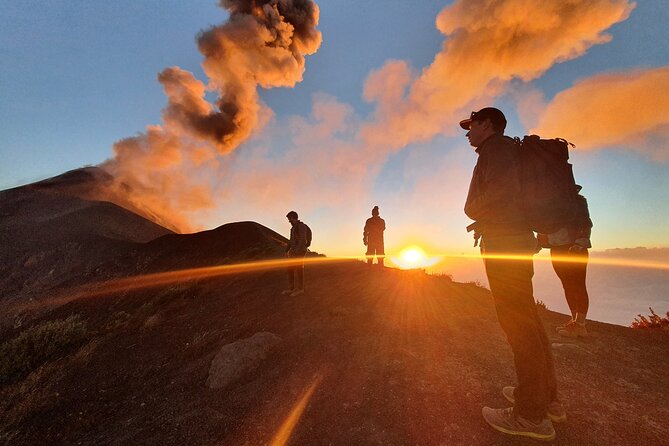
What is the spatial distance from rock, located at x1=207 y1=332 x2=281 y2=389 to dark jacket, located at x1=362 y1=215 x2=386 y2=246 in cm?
727

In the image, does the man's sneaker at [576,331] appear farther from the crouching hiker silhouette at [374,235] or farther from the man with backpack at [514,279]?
the crouching hiker silhouette at [374,235]

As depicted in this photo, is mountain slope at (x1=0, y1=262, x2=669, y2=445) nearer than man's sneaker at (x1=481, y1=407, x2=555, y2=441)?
No

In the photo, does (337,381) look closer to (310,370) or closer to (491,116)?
(310,370)

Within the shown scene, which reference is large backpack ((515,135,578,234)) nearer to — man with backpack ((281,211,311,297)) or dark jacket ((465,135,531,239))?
dark jacket ((465,135,531,239))

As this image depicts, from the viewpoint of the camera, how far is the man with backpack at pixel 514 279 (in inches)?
106

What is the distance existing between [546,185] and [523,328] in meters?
1.29

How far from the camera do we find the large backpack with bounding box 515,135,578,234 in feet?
8.93

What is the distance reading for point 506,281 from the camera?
278 cm

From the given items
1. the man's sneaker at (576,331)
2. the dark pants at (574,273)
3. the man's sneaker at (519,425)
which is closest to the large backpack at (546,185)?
the man's sneaker at (519,425)

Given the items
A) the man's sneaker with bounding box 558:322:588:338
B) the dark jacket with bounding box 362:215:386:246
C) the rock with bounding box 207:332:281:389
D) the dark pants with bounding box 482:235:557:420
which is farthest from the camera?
A: the dark jacket with bounding box 362:215:386:246

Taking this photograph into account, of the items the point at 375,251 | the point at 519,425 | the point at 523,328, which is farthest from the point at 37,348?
the point at 523,328

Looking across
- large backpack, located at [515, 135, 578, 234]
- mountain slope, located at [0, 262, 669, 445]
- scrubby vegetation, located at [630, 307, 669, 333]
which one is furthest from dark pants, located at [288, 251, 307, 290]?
scrubby vegetation, located at [630, 307, 669, 333]

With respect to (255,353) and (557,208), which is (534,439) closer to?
(557,208)

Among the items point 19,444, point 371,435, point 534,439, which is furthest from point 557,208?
point 19,444
